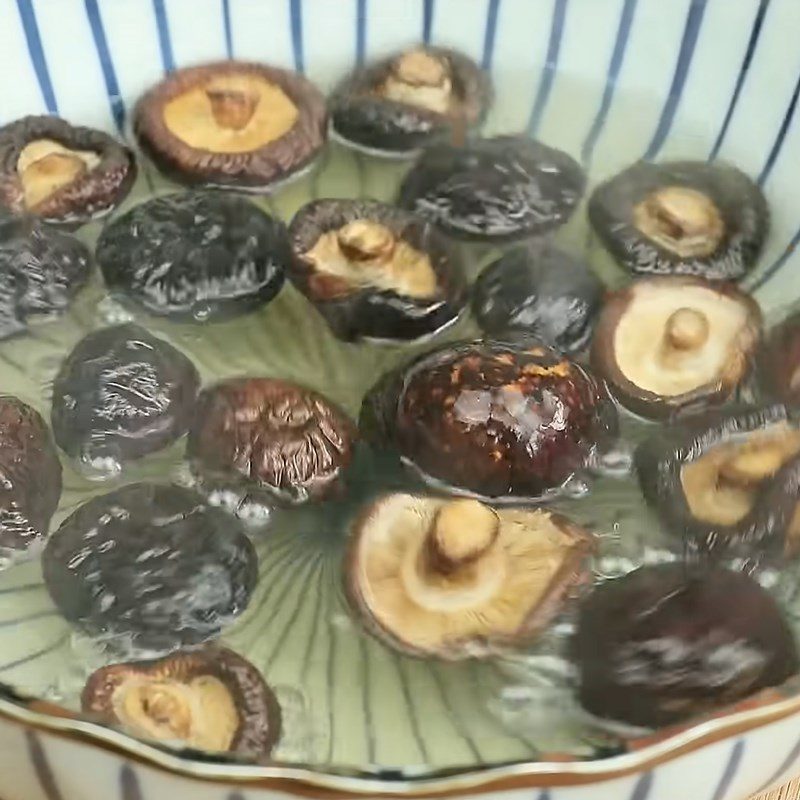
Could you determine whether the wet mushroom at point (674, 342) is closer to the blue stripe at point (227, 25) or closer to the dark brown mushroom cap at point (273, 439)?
the dark brown mushroom cap at point (273, 439)

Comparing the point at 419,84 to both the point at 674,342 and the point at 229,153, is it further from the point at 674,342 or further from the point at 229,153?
the point at 674,342

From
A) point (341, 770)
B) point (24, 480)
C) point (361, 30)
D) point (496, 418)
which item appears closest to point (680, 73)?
point (361, 30)

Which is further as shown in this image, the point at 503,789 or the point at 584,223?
the point at 584,223

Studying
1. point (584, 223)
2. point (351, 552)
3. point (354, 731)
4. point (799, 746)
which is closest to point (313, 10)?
point (584, 223)

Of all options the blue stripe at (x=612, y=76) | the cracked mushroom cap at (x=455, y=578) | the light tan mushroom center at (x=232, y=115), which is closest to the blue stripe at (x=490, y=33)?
the blue stripe at (x=612, y=76)

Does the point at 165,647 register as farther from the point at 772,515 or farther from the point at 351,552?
the point at 772,515

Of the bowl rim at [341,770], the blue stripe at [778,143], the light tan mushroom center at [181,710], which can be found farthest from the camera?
the blue stripe at [778,143]

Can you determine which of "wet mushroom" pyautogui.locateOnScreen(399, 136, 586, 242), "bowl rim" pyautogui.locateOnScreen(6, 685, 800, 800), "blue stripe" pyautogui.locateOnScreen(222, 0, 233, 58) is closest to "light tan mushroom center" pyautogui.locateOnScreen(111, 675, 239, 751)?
"bowl rim" pyautogui.locateOnScreen(6, 685, 800, 800)
